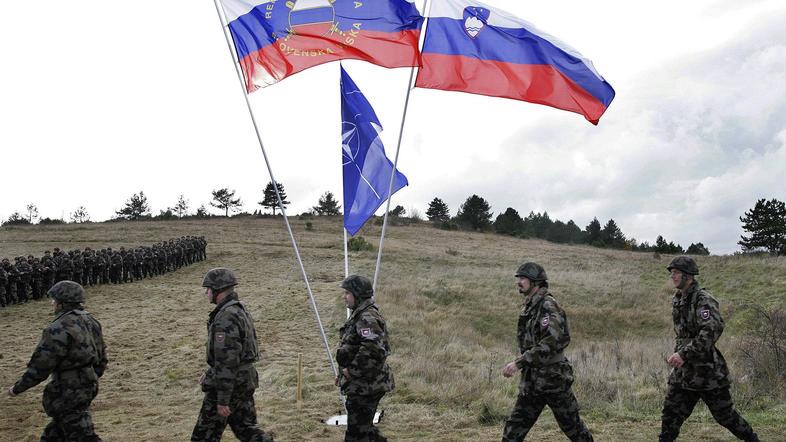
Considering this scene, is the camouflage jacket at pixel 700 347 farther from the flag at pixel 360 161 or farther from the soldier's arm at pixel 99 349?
the soldier's arm at pixel 99 349

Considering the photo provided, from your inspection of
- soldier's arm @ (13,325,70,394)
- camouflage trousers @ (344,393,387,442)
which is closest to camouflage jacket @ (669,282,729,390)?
camouflage trousers @ (344,393,387,442)

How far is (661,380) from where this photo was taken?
10961 millimetres

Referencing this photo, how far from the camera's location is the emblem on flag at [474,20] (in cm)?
898

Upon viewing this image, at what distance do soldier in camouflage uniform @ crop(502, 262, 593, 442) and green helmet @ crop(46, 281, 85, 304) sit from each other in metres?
4.03

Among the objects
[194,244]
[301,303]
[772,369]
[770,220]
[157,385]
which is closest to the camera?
[772,369]

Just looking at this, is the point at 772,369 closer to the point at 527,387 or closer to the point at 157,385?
the point at 527,387

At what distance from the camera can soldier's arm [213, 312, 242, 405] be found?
5.67 metres

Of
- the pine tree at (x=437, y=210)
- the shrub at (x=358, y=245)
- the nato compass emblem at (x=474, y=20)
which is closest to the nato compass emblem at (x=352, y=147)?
the nato compass emblem at (x=474, y=20)

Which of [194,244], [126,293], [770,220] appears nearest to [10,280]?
[126,293]

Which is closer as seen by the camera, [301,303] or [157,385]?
[157,385]

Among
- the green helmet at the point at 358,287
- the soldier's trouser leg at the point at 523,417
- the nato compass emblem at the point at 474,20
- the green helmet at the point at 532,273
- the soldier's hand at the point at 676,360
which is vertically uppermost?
the nato compass emblem at the point at 474,20

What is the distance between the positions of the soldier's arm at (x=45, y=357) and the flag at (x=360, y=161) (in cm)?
393

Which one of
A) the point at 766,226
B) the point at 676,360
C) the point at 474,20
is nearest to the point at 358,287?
the point at 676,360

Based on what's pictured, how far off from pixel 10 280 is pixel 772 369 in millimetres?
21950
